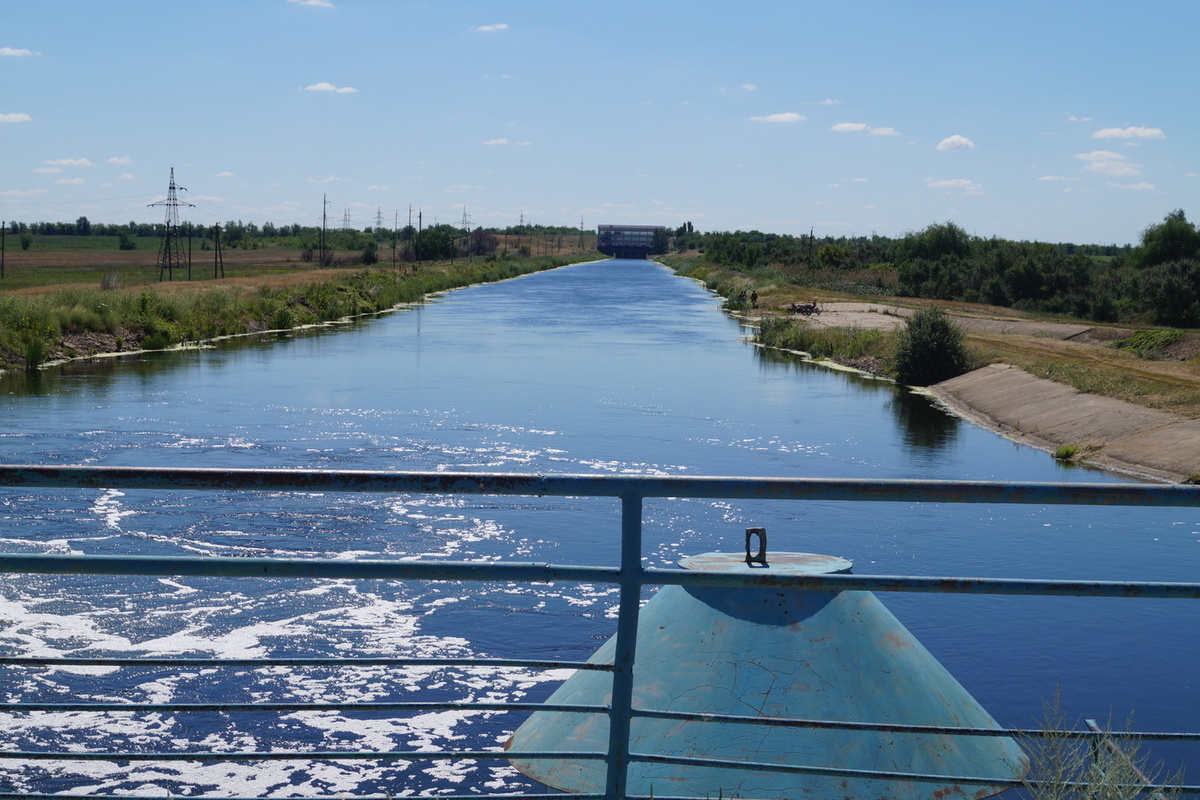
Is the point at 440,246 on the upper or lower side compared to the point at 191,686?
upper

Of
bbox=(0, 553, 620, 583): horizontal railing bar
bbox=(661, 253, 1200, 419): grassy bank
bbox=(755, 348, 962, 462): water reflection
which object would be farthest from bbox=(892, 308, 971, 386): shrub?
bbox=(0, 553, 620, 583): horizontal railing bar

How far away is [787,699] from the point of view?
5.00m

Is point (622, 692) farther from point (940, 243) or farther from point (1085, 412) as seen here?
point (940, 243)

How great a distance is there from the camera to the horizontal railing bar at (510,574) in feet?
9.69

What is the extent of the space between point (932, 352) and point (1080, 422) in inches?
394

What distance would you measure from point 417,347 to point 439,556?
26.5m

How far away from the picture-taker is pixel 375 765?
8.50m

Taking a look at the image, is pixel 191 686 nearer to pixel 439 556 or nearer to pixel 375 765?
pixel 375 765

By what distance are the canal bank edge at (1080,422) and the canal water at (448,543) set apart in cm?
82

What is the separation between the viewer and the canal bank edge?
20562mm

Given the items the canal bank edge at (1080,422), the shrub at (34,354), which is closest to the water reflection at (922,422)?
the canal bank edge at (1080,422)

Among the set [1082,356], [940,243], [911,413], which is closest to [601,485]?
[911,413]

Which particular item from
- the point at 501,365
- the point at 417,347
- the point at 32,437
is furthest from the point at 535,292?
the point at 32,437

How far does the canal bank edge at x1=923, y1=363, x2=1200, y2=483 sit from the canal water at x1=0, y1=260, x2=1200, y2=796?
82 centimetres
